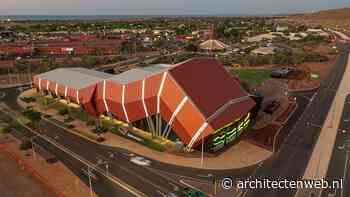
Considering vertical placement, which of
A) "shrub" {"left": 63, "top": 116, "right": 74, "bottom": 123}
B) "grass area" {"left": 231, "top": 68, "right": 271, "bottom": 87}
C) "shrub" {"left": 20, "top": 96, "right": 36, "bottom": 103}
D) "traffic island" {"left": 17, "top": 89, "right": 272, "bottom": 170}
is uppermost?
"grass area" {"left": 231, "top": 68, "right": 271, "bottom": 87}

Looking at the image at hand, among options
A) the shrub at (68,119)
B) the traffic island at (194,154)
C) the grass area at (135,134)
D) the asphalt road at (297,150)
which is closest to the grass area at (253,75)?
the asphalt road at (297,150)

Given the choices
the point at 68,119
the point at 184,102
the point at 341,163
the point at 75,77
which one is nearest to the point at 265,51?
the point at 75,77

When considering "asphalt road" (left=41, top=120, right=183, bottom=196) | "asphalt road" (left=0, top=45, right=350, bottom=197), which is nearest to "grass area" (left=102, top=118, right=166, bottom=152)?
"asphalt road" (left=0, top=45, right=350, bottom=197)

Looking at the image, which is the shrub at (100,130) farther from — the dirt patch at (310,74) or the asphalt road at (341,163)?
the dirt patch at (310,74)

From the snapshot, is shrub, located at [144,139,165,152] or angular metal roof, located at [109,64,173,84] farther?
angular metal roof, located at [109,64,173,84]

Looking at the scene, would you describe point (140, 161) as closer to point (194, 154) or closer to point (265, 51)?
point (194, 154)

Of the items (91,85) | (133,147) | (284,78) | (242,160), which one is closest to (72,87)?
(91,85)

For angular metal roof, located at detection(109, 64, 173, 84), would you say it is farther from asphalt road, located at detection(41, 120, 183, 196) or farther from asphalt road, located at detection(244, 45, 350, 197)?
asphalt road, located at detection(244, 45, 350, 197)
